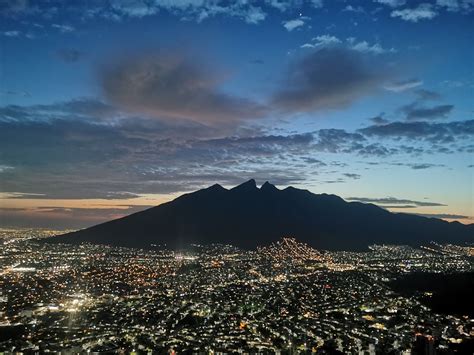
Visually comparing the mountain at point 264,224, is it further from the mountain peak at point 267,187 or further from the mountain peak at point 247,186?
the mountain peak at point 247,186

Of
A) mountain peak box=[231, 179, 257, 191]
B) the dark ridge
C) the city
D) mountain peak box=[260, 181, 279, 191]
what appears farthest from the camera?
mountain peak box=[260, 181, 279, 191]

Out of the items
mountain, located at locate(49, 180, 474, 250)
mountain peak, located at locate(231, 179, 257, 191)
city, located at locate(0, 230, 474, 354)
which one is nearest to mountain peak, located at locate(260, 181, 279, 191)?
mountain, located at locate(49, 180, 474, 250)

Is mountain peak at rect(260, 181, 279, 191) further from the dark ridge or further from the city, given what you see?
the city

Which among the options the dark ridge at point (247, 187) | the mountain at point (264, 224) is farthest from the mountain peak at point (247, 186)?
the mountain at point (264, 224)

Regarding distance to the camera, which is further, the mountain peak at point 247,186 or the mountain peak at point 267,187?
the mountain peak at point 267,187

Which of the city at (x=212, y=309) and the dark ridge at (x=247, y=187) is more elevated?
the dark ridge at (x=247, y=187)

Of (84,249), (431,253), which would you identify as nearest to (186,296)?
(84,249)
